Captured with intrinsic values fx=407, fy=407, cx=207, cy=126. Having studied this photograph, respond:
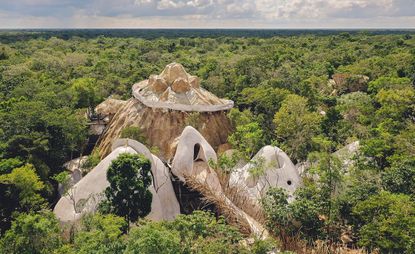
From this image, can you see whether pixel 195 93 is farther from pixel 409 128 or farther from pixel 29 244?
pixel 29 244

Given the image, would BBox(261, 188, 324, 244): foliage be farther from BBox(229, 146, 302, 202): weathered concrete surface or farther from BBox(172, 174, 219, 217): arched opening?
BBox(172, 174, 219, 217): arched opening

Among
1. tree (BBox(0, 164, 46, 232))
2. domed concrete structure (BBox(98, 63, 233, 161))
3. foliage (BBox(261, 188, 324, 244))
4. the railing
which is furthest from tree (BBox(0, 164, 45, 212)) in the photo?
the railing

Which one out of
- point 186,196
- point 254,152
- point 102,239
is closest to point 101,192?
point 186,196

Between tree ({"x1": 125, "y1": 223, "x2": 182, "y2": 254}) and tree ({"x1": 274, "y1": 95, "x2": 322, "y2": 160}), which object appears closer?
tree ({"x1": 125, "y1": 223, "x2": 182, "y2": 254})

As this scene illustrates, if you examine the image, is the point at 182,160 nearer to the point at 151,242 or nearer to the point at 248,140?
the point at 248,140

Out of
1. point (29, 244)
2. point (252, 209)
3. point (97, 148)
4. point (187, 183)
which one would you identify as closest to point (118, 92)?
point (97, 148)
